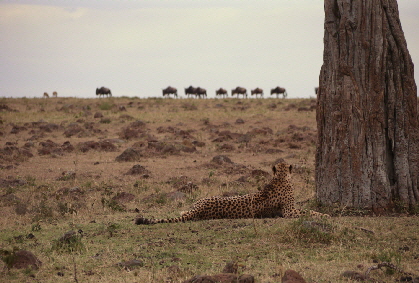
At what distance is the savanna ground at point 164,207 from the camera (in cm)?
716

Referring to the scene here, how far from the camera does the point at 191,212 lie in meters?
9.97

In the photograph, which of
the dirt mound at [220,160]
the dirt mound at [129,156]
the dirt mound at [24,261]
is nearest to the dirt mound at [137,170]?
the dirt mound at [129,156]

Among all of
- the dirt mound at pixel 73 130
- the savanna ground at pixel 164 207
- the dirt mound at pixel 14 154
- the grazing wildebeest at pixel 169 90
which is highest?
the grazing wildebeest at pixel 169 90

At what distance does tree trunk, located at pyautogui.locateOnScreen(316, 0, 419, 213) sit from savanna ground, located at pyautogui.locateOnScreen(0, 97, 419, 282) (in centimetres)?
60

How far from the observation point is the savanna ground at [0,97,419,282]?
716 cm

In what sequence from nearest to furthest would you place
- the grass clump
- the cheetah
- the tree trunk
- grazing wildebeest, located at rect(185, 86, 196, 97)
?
the grass clump
the cheetah
the tree trunk
grazing wildebeest, located at rect(185, 86, 196, 97)

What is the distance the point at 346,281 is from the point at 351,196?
410 centimetres

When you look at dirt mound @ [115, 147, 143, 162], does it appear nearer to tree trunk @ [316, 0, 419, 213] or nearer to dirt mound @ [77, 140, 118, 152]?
dirt mound @ [77, 140, 118, 152]

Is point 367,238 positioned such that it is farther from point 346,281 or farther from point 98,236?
point 98,236

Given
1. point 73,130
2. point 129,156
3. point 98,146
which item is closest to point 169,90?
point 73,130

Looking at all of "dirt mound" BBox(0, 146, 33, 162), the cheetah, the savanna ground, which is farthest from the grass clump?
"dirt mound" BBox(0, 146, 33, 162)

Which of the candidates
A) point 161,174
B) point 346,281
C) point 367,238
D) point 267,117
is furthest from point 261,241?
point 267,117

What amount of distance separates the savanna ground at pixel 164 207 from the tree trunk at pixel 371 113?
602mm

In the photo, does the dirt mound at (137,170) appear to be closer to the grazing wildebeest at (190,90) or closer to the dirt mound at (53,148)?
the dirt mound at (53,148)
